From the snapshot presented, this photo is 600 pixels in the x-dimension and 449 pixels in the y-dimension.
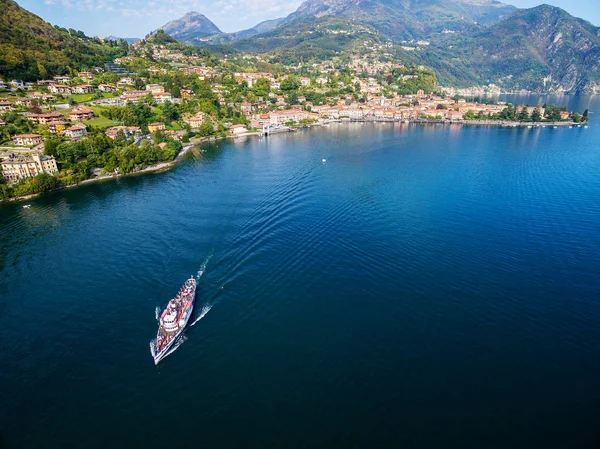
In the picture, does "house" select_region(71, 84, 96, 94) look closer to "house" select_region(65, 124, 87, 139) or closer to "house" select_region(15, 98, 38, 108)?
"house" select_region(15, 98, 38, 108)

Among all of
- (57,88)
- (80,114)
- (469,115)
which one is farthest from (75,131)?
(469,115)

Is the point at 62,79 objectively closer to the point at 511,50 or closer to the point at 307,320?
the point at 307,320

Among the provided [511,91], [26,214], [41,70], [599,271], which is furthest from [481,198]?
[511,91]

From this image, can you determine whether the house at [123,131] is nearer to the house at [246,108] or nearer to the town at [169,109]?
the town at [169,109]

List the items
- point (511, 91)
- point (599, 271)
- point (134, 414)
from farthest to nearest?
point (511, 91) → point (599, 271) → point (134, 414)

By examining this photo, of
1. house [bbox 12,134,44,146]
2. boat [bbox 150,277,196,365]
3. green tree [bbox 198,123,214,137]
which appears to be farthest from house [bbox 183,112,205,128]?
boat [bbox 150,277,196,365]

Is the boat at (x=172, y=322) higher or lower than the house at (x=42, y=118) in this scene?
lower

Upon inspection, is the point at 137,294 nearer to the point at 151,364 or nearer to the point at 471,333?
the point at 151,364

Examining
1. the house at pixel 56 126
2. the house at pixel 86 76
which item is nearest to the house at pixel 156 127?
the house at pixel 56 126
